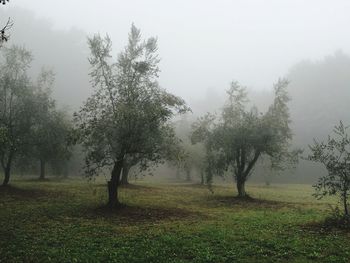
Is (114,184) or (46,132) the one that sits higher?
(46,132)

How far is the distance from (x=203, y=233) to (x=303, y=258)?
7.52 meters

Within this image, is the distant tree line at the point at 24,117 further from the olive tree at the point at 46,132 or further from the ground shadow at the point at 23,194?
the ground shadow at the point at 23,194

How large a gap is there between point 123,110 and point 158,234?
484 inches

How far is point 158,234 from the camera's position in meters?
25.3

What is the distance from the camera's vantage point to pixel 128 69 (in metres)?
38.2

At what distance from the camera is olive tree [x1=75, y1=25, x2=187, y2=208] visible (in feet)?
113

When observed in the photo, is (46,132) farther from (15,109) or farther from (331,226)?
(331,226)

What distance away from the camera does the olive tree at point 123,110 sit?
3456cm

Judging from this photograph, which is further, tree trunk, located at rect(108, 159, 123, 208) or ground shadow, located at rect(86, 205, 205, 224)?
tree trunk, located at rect(108, 159, 123, 208)

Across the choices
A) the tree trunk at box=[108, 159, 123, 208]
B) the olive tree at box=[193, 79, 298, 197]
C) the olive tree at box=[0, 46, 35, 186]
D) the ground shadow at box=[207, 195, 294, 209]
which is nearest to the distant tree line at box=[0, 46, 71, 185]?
the olive tree at box=[0, 46, 35, 186]

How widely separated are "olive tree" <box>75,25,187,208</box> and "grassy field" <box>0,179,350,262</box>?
187 inches

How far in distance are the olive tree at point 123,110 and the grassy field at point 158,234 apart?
4.75 m

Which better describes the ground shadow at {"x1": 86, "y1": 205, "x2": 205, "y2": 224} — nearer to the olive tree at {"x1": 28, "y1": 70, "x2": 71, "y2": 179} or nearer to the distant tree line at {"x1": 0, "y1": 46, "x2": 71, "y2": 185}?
the distant tree line at {"x1": 0, "y1": 46, "x2": 71, "y2": 185}

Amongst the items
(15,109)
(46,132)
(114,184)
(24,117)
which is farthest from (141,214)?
(15,109)
